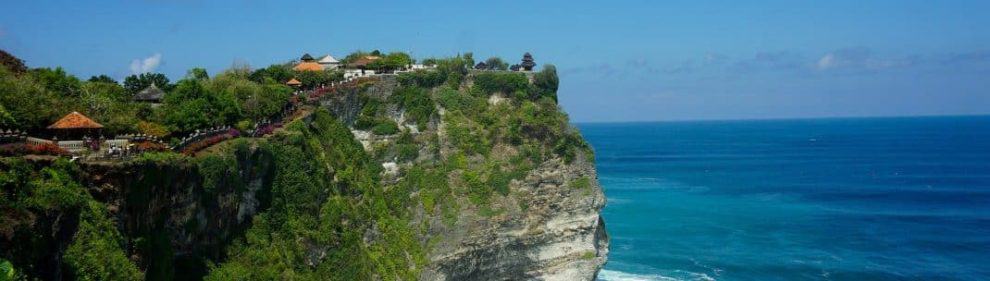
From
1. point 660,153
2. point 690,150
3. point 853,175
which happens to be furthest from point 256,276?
point 690,150

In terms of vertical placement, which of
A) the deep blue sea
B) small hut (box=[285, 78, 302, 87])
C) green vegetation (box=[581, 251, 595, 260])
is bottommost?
the deep blue sea

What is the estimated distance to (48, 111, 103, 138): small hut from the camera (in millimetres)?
31125

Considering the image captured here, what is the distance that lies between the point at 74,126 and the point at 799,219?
228 feet

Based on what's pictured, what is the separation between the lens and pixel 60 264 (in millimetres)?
22078

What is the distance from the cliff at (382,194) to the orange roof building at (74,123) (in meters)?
3.86

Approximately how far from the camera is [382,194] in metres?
51.5

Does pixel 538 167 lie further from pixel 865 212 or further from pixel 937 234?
pixel 865 212

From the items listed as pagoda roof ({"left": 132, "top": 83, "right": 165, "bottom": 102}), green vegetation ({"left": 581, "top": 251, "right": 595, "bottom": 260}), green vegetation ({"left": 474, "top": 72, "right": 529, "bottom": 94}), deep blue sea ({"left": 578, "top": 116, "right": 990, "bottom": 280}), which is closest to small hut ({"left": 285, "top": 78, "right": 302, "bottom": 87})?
green vegetation ({"left": 474, "top": 72, "right": 529, "bottom": 94})

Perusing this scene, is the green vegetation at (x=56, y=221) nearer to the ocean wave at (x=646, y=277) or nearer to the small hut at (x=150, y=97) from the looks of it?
the small hut at (x=150, y=97)

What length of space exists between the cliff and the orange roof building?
3859 millimetres

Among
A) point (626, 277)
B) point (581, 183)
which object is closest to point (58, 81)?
point (581, 183)

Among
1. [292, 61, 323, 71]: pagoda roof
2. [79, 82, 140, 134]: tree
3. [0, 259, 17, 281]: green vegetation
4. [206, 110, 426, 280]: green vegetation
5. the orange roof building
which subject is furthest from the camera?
[292, 61, 323, 71]: pagoda roof

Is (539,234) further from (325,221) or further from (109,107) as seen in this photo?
(109,107)

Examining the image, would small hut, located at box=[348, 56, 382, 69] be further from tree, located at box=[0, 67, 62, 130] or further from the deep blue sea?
tree, located at box=[0, 67, 62, 130]
